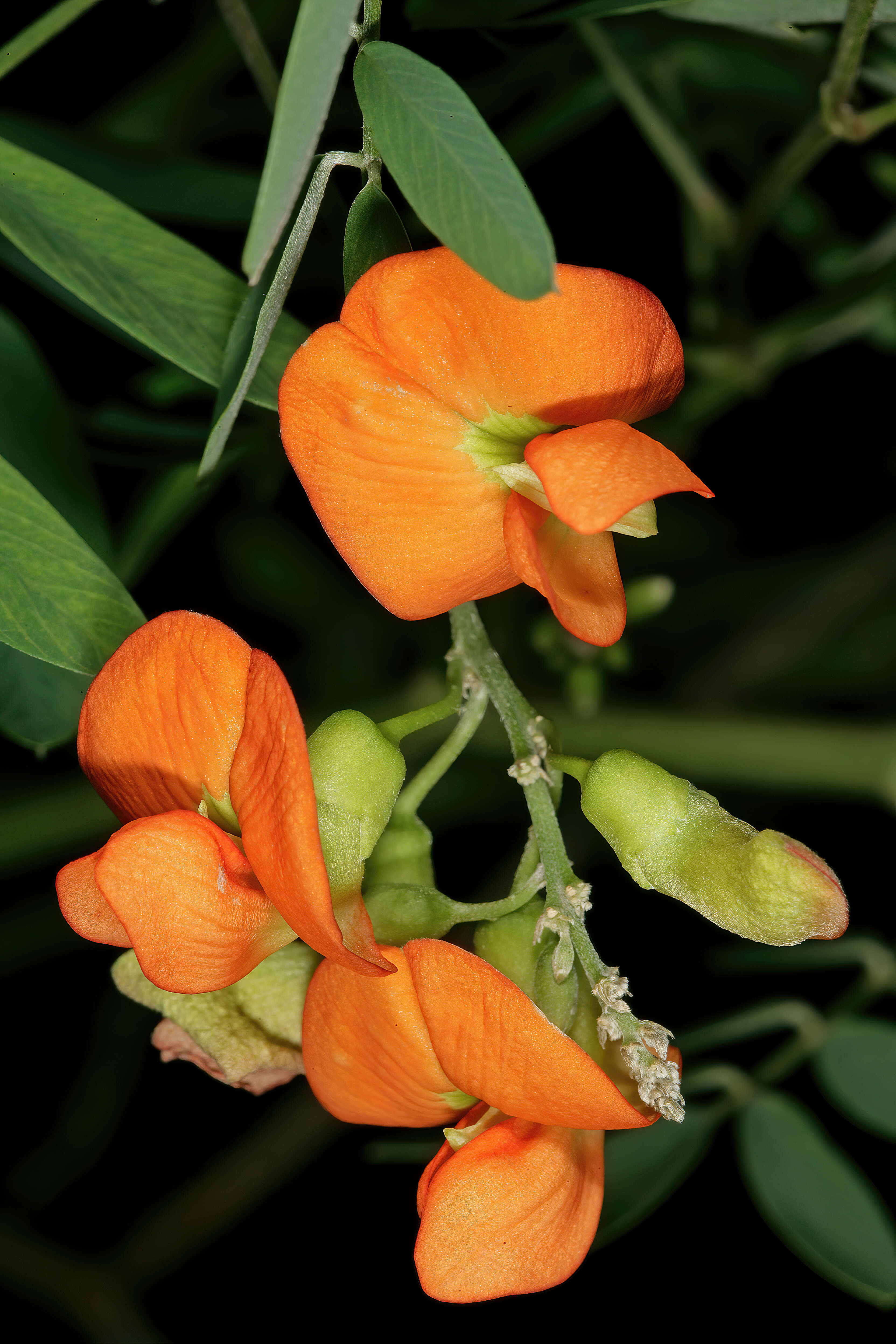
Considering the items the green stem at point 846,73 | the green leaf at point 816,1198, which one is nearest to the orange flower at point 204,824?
the green stem at point 846,73

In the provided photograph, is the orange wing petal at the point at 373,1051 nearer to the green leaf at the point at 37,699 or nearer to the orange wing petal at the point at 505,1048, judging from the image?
the orange wing petal at the point at 505,1048

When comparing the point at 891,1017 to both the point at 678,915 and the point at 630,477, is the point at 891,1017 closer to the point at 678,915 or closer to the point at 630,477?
the point at 678,915

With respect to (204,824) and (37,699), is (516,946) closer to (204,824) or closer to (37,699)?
(204,824)

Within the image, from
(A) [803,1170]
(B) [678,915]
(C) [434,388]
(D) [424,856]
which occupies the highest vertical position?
(C) [434,388]

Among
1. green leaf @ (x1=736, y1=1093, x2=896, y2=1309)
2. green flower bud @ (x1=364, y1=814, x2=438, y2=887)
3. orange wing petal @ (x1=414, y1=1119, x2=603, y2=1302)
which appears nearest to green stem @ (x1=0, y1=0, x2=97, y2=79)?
green flower bud @ (x1=364, y1=814, x2=438, y2=887)

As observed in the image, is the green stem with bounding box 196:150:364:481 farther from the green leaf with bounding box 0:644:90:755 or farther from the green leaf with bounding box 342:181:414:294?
the green leaf with bounding box 0:644:90:755

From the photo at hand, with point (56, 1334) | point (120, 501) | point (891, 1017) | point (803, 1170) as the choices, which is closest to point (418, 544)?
point (120, 501)
